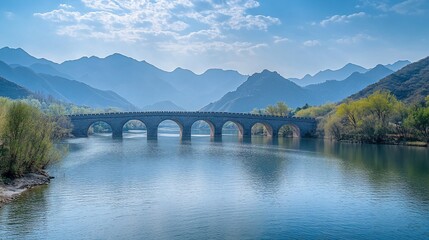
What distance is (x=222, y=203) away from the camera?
65.5 ft

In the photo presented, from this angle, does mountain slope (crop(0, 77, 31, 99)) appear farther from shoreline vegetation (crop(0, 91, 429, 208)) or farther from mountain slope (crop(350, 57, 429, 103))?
mountain slope (crop(350, 57, 429, 103))

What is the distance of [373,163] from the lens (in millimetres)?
36656

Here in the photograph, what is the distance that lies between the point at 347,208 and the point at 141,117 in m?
64.0

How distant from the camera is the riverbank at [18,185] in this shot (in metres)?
19.6

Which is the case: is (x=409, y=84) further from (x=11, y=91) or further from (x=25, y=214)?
(x=11, y=91)

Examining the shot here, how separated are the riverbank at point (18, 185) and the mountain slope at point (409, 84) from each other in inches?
3328

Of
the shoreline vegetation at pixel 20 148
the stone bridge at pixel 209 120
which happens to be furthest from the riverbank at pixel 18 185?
the stone bridge at pixel 209 120

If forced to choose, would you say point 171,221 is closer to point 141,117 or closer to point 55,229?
point 55,229

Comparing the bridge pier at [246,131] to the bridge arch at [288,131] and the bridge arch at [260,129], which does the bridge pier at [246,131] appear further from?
the bridge arch at [288,131]

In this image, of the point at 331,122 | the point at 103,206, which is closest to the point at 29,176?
the point at 103,206

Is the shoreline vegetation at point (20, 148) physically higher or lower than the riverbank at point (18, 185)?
higher

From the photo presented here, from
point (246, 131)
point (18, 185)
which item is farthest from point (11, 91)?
point (18, 185)

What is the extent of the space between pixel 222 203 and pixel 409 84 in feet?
328

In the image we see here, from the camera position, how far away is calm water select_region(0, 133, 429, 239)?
15.6 metres
